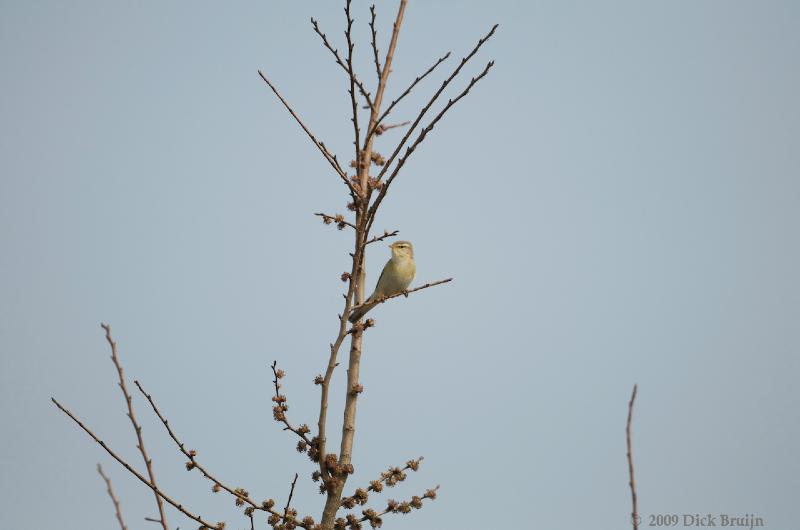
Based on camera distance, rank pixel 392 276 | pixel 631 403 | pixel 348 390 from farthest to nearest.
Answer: pixel 392 276
pixel 348 390
pixel 631 403

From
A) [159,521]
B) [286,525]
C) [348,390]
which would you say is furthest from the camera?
[348,390]

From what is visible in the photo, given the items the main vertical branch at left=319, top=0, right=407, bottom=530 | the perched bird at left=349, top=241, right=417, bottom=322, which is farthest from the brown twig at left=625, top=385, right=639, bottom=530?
the perched bird at left=349, top=241, right=417, bottom=322

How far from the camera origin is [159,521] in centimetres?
399

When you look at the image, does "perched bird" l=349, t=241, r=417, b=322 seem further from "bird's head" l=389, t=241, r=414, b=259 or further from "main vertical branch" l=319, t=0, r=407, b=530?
"main vertical branch" l=319, t=0, r=407, b=530

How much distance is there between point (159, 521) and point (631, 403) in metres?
2.65

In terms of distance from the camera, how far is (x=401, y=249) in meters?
12.1

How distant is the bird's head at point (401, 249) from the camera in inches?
472

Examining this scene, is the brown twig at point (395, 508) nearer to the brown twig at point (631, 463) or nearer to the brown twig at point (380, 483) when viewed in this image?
the brown twig at point (380, 483)

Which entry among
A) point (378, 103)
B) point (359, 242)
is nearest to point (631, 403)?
point (359, 242)

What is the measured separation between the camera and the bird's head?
12000 mm

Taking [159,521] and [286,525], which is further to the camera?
[286,525]

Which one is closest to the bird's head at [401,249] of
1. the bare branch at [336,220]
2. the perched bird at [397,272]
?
the perched bird at [397,272]

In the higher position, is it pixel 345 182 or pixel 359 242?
pixel 345 182

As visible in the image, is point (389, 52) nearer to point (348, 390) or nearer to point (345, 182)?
point (345, 182)
